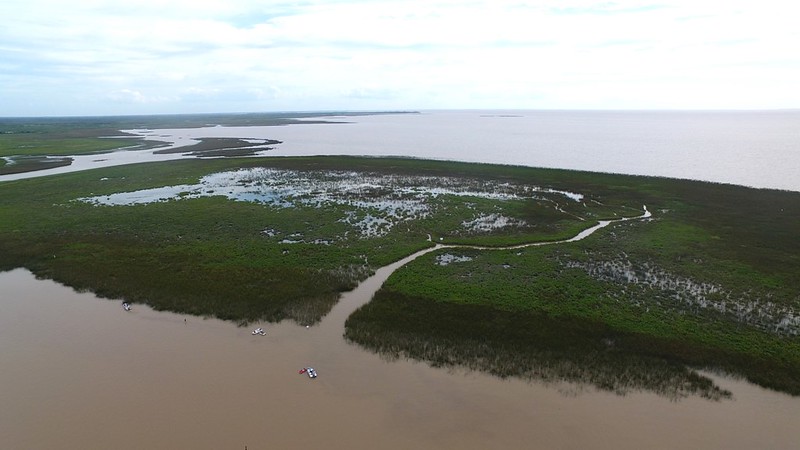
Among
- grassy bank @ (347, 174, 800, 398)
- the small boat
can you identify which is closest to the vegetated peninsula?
grassy bank @ (347, 174, 800, 398)

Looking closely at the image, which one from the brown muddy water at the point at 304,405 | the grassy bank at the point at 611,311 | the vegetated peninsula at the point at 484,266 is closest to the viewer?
the brown muddy water at the point at 304,405

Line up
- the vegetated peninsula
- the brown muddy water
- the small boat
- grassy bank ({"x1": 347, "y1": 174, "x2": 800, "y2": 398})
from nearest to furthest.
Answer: the brown muddy water
the small boat
grassy bank ({"x1": 347, "y1": 174, "x2": 800, "y2": 398})
the vegetated peninsula

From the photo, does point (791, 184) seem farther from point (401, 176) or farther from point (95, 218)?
point (95, 218)

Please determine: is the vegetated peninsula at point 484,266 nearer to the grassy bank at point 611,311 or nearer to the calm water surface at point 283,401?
the grassy bank at point 611,311

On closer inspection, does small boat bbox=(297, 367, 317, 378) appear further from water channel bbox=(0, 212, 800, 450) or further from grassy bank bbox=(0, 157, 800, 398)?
grassy bank bbox=(0, 157, 800, 398)

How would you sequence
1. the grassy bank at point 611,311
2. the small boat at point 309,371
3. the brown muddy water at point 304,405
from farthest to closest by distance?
the grassy bank at point 611,311
the small boat at point 309,371
the brown muddy water at point 304,405

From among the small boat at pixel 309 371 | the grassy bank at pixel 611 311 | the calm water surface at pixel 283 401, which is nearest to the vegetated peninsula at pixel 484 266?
the grassy bank at pixel 611 311
